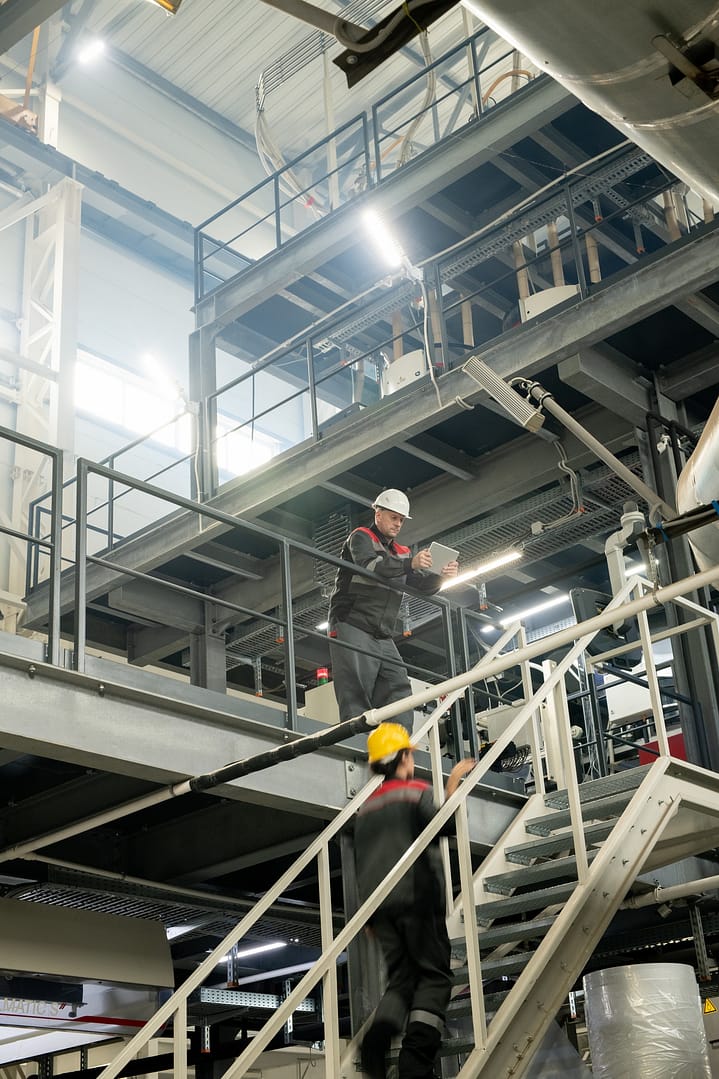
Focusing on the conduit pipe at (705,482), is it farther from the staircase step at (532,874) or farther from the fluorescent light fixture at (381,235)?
the fluorescent light fixture at (381,235)

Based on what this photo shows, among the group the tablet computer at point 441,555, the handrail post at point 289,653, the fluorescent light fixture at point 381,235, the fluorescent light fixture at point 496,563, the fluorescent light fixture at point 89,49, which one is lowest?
the handrail post at point 289,653

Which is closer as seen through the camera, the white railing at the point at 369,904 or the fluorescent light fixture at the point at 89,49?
the white railing at the point at 369,904

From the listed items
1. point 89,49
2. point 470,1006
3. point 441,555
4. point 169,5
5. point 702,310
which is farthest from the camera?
point 89,49

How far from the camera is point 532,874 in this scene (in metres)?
7.80

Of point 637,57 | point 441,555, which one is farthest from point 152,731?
point 637,57

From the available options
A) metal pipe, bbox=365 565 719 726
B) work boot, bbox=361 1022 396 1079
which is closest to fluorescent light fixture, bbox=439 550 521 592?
metal pipe, bbox=365 565 719 726

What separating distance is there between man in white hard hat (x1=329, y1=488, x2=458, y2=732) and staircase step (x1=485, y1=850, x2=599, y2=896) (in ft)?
5.36

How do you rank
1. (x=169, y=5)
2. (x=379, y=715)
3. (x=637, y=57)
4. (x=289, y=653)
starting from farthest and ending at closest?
(x=289, y=653) → (x=379, y=715) → (x=169, y=5) → (x=637, y=57)

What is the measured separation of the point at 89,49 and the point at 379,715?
1690cm

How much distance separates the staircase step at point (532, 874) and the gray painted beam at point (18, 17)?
18.7ft

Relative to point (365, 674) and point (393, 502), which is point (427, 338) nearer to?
point (393, 502)

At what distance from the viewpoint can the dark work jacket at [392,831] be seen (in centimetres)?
666

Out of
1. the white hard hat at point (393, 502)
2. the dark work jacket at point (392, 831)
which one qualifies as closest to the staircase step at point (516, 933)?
the dark work jacket at point (392, 831)

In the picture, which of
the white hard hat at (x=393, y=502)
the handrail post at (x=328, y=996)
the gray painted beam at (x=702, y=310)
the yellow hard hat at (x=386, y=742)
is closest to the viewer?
the handrail post at (x=328, y=996)
